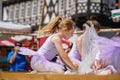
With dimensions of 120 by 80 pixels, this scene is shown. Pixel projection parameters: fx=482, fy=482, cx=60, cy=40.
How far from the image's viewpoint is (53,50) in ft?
18.5

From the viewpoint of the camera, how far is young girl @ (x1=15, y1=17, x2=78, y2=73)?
5.36 meters

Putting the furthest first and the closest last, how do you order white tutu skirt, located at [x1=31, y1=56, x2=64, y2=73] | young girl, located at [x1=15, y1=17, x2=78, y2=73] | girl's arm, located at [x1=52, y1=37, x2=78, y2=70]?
white tutu skirt, located at [x1=31, y1=56, x2=64, y2=73] < young girl, located at [x1=15, y1=17, x2=78, y2=73] < girl's arm, located at [x1=52, y1=37, x2=78, y2=70]

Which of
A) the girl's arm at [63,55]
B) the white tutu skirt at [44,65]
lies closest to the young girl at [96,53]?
the girl's arm at [63,55]

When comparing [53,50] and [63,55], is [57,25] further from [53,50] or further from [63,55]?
[63,55]

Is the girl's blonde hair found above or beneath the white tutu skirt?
above

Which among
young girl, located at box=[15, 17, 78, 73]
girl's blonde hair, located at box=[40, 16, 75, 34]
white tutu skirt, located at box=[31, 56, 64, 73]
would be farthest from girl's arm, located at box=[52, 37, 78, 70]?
white tutu skirt, located at box=[31, 56, 64, 73]

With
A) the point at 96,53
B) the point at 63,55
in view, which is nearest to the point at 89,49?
the point at 96,53

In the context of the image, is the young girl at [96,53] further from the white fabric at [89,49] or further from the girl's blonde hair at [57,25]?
the girl's blonde hair at [57,25]

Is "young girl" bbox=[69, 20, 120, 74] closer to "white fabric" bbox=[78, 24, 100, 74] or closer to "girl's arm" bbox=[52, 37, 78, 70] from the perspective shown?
"white fabric" bbox=[78, 24, 100, 74]

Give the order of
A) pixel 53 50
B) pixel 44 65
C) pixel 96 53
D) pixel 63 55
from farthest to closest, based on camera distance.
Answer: pixel 53 50
pixel 44 65
pixel 63 55
pixel 96 53

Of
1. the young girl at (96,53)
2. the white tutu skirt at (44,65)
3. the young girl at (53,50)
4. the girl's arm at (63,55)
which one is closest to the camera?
the young girl at (96,53)

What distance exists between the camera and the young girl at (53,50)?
5359mm

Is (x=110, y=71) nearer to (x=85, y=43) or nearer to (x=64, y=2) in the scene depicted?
(x=85, y=43)

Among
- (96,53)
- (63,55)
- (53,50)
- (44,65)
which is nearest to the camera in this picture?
(96,53)
